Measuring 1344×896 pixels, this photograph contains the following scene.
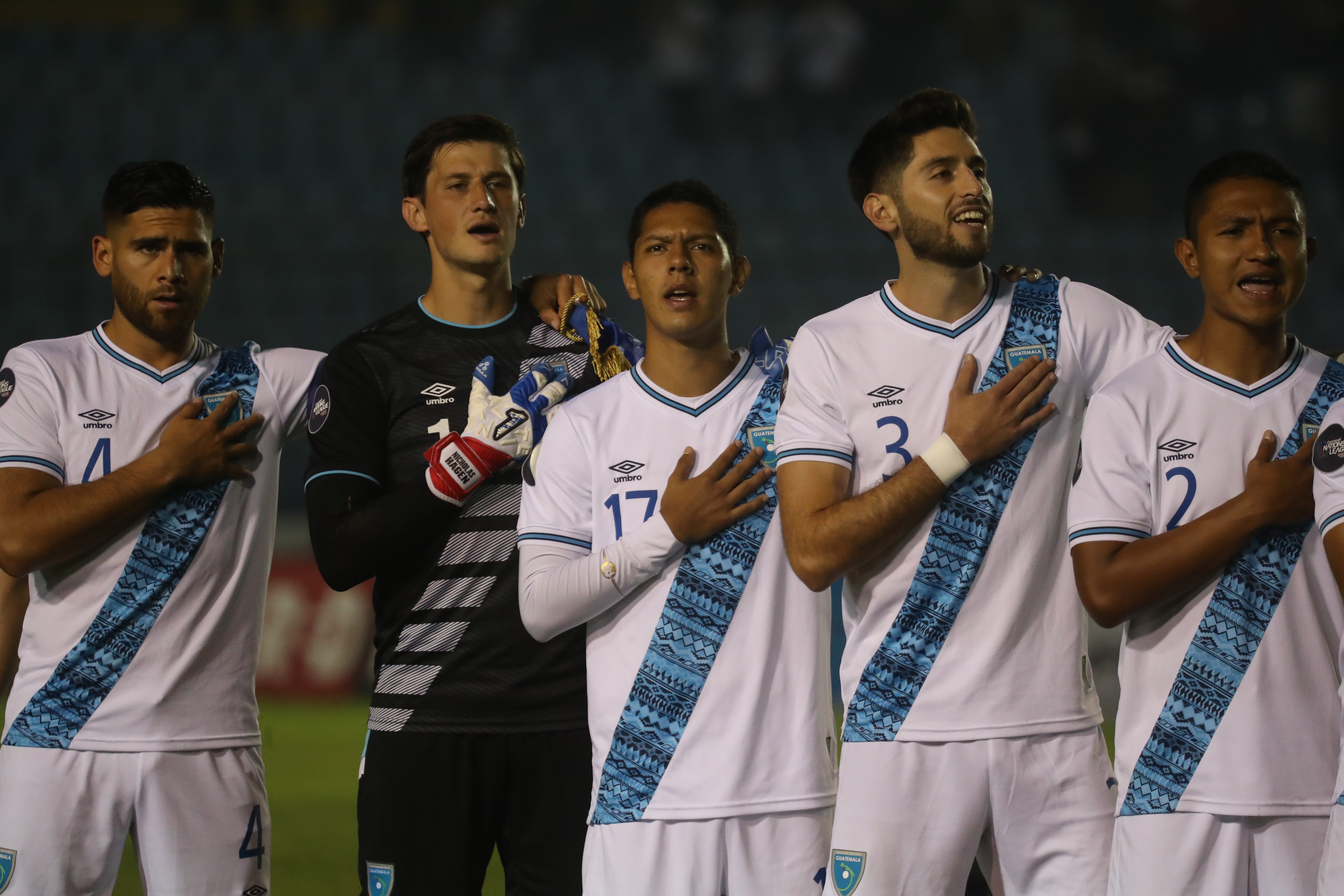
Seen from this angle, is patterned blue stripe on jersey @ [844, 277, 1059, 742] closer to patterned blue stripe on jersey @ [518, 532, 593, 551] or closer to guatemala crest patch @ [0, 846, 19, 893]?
patterned blue stripe on jersey @ [518, 532, 593, 551]

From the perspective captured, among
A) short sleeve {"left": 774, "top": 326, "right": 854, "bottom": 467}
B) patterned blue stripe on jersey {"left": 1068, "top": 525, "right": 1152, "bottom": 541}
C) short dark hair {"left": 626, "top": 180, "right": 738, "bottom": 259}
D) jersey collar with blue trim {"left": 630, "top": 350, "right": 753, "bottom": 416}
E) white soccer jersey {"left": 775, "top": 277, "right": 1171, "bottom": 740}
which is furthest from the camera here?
short dark hair {"left": 626, "top": 180, "right": 738, "bottom": 259}

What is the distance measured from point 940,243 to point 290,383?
73.4 inches

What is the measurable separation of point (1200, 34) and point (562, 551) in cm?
1396

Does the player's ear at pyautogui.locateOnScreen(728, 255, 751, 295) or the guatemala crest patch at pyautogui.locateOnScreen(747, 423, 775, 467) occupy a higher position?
the player's ear at pyautogui.locateOnScreen(728, 255, 751, 295)

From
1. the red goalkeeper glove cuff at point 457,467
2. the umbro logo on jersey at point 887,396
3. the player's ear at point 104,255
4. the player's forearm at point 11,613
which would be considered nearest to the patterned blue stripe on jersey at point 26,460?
the player's forearm at point 11,613

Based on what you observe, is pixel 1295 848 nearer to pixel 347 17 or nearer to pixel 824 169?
pixel 824 169

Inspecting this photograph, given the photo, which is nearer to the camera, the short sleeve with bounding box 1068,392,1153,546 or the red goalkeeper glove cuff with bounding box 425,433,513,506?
the short sleeve with bounding box 1068,392,1153,546

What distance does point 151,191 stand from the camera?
12.3 feet

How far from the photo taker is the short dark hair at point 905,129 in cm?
322

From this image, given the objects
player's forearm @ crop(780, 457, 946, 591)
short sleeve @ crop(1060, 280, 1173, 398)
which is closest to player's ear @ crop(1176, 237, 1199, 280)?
short sleeve @ crop(1060, 280, 1173, 398)

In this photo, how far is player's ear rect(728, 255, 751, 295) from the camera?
11.1 feet

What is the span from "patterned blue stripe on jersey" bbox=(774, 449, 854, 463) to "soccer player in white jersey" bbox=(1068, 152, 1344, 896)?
49 cm

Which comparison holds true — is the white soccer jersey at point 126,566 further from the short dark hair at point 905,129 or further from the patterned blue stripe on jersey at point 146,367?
the short dark hair at point 905,129

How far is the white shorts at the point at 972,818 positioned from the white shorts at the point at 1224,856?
139 millimetres
